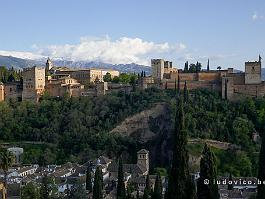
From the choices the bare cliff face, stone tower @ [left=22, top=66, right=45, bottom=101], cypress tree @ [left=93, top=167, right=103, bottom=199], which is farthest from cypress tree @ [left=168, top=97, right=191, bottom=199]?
stone tower @ [left=22, top=66, right=45, bottom=101]

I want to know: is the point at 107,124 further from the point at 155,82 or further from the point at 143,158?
the point at 143,158

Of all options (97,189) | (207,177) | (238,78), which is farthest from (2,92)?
(207,177)

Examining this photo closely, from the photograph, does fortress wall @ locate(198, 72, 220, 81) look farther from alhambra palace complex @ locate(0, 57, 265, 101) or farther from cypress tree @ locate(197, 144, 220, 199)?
cypress tree @ locate(197, 144, 220, 199)

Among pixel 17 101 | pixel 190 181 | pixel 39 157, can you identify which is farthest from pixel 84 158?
pixel 190 181

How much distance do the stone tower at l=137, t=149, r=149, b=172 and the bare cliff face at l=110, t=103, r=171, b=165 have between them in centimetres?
453

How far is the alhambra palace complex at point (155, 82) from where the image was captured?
62656 millimetres

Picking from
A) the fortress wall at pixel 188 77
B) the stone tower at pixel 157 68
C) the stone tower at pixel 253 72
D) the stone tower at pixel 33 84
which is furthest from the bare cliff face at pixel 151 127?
the stone tower at pixel 33 84

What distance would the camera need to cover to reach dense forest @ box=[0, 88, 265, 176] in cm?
5566

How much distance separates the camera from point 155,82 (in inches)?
2680

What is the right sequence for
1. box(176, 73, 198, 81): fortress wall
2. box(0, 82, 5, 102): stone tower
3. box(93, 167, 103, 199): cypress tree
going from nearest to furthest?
box(93, 167, 103, 199): cypress tree, box(176, 73, 198, 81): fortress wall, box(0, 82, 5, 102): stone tower

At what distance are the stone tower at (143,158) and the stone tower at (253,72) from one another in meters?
17.6

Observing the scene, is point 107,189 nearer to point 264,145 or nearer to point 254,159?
point 254,159

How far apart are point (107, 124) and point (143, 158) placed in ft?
33.8

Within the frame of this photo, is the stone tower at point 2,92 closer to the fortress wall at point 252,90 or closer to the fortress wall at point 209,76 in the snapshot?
the fortress wall at point 209,76
